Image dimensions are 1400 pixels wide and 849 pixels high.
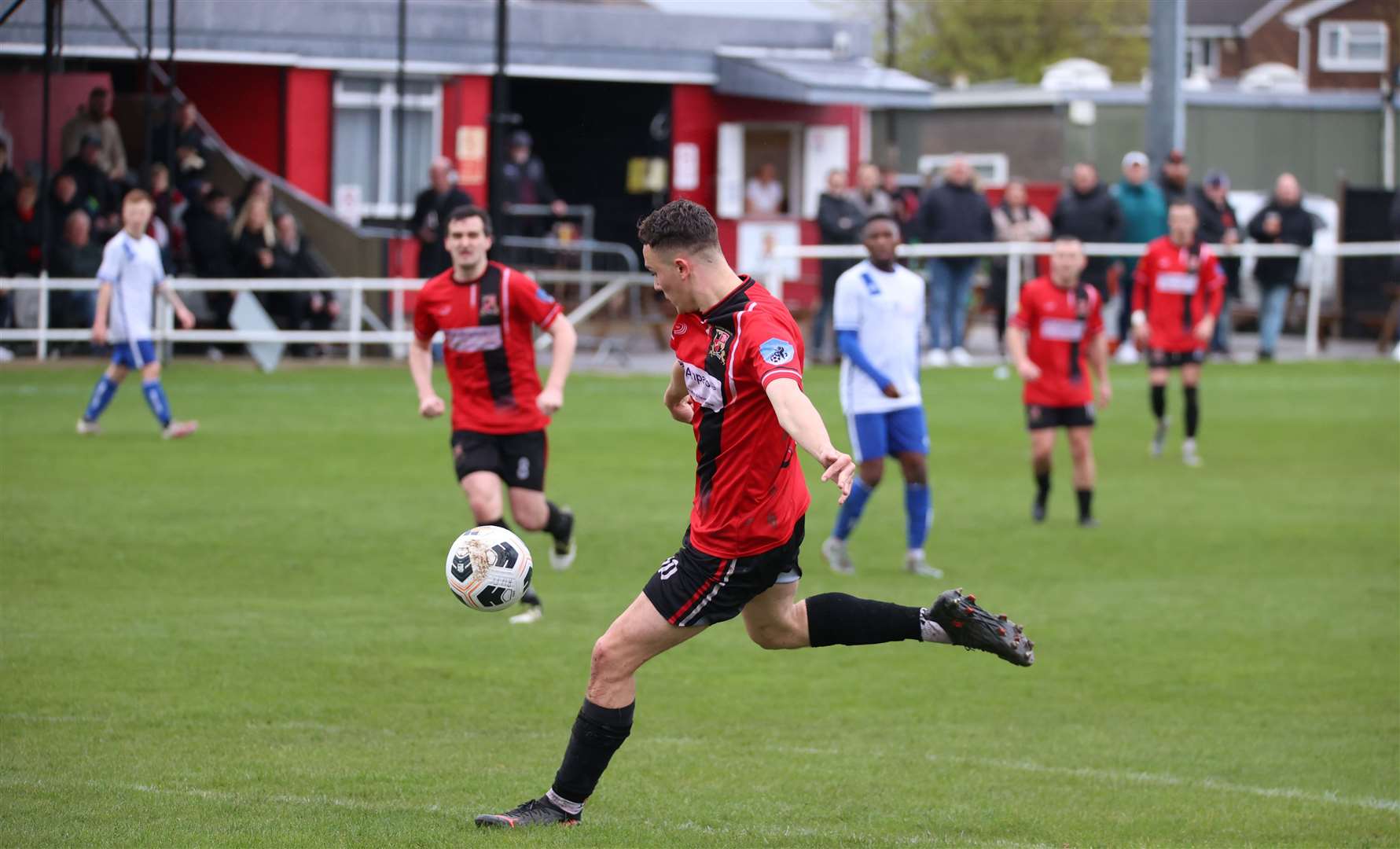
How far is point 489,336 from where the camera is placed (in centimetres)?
984

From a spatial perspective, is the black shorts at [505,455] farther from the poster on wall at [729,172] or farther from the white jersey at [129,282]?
the poster on wall at [729,172]

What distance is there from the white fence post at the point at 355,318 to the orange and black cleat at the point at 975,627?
1499 centimetres

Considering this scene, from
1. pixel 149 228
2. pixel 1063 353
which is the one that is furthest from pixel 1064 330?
pixel 149 228

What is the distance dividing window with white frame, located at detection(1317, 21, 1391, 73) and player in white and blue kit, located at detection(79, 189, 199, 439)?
4820 centimetres

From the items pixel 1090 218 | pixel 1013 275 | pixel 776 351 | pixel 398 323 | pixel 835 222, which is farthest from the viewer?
pixel 1013 275

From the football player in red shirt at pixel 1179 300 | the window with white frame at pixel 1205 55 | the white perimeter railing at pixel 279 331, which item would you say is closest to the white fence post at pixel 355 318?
the white perimeter railing at pixel 279 331

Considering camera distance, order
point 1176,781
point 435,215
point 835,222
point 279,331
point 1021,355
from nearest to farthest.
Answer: point 1176,781 < point 1021,355 < point 279,331 < point 435,215 < point 835,222

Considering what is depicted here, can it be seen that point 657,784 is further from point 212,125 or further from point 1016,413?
point 212,125

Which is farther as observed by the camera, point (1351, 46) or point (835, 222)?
point (1351, 46)

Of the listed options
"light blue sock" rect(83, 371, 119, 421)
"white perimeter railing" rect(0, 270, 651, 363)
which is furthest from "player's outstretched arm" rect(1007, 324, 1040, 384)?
"light blue sock" rect(83, 371, 119, 421)

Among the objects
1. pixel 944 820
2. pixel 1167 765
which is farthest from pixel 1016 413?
pixel 944 820

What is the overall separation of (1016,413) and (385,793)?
1355cm

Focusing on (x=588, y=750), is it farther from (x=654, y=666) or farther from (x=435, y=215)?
(x=435, y=215)

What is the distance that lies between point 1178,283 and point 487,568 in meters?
11.3
